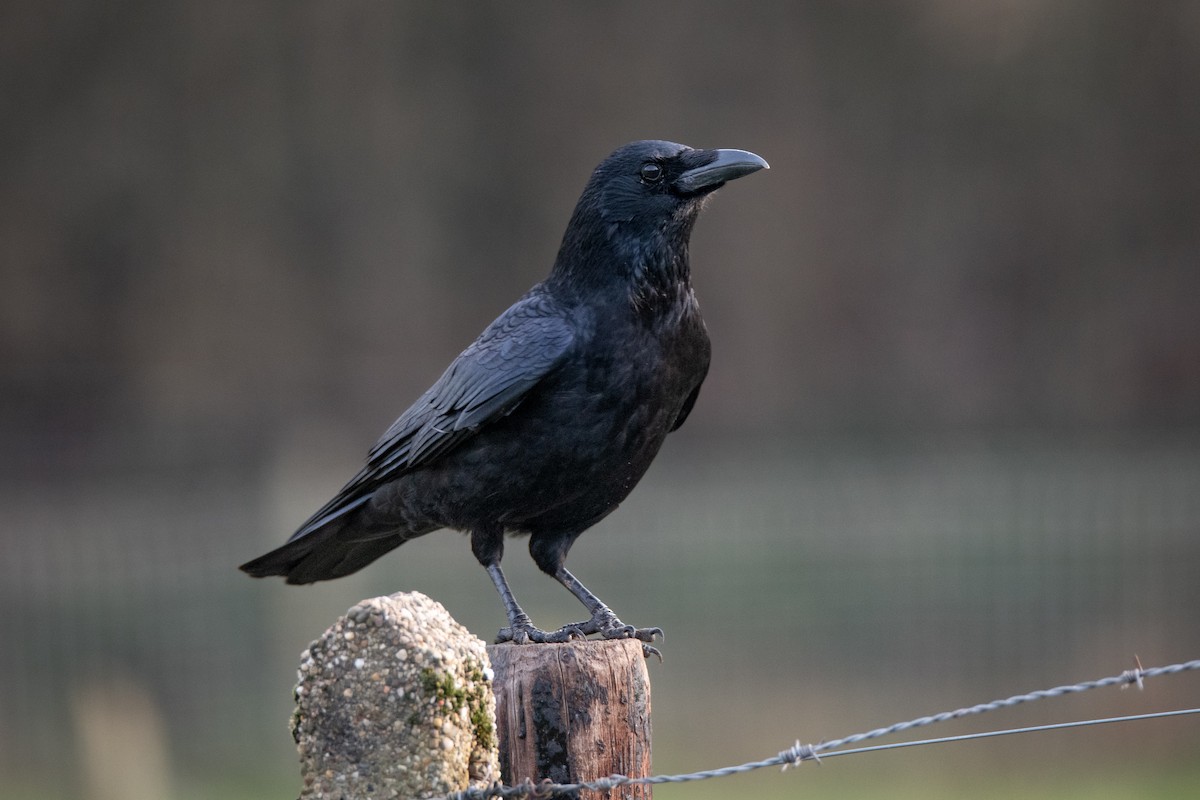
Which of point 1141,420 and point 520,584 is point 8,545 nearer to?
point 520,584

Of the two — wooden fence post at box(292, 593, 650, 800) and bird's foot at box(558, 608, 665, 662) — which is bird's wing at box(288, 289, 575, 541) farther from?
wooden fence post at box(292, 593, 650, 800)

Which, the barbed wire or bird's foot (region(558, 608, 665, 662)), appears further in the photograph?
bird's foot (region(558, 608, 665, 662))

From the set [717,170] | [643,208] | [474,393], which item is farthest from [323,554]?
[717,170]

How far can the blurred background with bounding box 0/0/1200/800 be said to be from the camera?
35.6 feet

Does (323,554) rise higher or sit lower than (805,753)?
higher

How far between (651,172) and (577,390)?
0.58 m

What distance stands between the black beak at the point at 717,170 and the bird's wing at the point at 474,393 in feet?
1.43

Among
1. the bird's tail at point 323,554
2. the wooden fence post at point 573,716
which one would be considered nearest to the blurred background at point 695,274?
the bird's tail at point 323,554

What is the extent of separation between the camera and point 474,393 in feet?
11.3

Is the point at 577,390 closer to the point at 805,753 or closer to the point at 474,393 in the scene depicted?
the point at 474,393

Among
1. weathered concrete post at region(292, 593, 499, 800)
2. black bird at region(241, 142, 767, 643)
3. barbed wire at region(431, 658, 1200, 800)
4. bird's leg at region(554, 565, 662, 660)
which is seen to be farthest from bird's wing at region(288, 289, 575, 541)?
weathered concrete post at region(292, 593, 499, 800)

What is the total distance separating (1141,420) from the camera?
16469 millimetres

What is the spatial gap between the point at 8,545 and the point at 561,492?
823 cm

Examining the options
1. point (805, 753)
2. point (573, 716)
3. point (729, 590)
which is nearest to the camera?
point (805, 753)
